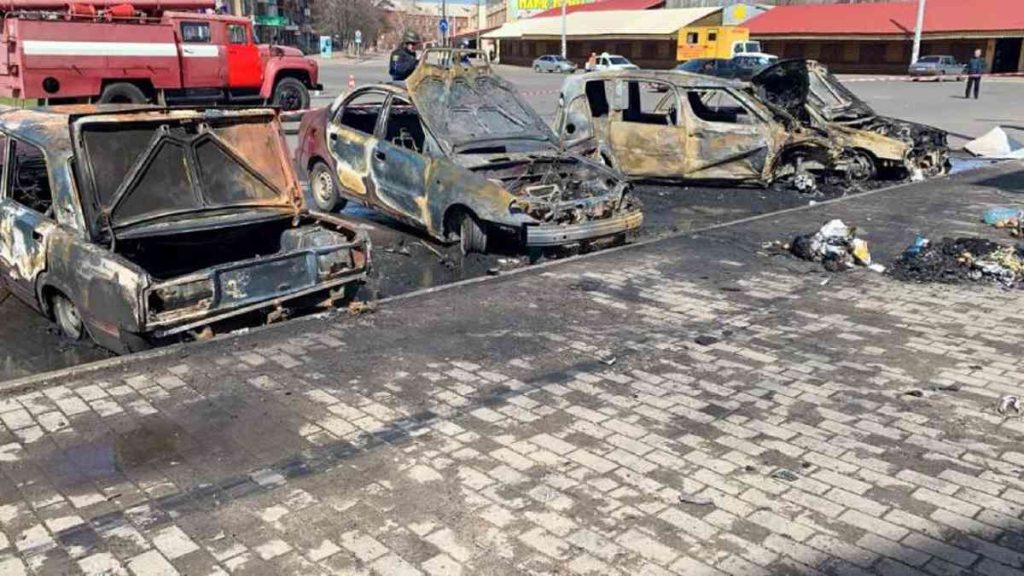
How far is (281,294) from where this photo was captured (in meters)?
5.79

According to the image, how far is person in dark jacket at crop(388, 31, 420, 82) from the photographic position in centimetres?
1277

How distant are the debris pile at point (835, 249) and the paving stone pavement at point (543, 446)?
123cm

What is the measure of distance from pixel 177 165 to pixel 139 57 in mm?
14009

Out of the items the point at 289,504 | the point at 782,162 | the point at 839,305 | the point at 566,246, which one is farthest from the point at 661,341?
the point at 782,162

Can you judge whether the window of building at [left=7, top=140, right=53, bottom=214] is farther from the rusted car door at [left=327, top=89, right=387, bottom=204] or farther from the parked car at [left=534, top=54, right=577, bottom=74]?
the parked car at [left=534, top=54, right=577, bottom=74]

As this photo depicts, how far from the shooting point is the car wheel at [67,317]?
18.9ft

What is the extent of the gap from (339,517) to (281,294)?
8.38 ft

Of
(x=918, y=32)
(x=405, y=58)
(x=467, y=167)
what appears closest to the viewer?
(x=467, y=167)

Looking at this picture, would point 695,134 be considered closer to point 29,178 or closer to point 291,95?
point 29,178

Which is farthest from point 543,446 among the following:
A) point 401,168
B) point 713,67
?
point 713,67

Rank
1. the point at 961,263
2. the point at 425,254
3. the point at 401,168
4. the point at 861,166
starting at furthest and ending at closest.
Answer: the point at 861,166 < the point at 425,254 < the point at 401,168 < the point at 961,263

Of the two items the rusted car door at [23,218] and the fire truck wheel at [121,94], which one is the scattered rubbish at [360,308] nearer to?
the rusted car door at [23,218]

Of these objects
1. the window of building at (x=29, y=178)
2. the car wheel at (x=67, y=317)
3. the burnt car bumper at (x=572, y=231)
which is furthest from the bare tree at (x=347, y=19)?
the car wheel at (x=67, y=317)

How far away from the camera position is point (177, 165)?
19.9 feet
